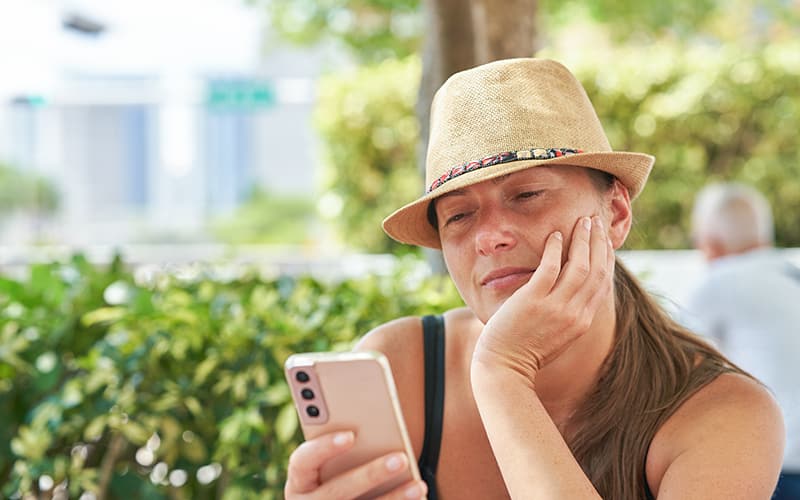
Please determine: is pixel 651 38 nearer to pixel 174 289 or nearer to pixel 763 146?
pixel 763 146

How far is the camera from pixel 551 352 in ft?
5.75

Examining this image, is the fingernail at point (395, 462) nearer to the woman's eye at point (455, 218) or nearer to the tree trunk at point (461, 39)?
the woman's eye at point (455, 218)

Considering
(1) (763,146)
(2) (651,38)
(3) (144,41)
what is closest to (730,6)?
(2) (651,38)

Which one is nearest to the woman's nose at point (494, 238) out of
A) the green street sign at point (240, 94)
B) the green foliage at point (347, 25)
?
the green foliage at point (347, 25)

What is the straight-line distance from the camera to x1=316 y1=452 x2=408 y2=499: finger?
1.64 meters

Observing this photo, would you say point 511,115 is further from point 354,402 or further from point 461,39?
point 461,39

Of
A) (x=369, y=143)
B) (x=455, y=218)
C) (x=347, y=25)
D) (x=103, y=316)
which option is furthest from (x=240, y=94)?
(x=455, y=218)

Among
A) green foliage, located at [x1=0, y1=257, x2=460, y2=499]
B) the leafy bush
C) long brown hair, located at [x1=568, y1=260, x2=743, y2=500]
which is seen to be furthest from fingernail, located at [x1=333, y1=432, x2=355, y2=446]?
the leafy bush

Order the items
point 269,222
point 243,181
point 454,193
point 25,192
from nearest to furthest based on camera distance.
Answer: point 454,193 → point 269,222 → point 25,192 → point 243,181

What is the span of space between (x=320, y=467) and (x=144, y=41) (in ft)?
64.6

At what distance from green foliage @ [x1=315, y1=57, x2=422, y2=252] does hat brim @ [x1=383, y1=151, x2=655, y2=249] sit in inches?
287

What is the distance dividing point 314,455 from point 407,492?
6.1 inches

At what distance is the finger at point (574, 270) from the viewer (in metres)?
1.73

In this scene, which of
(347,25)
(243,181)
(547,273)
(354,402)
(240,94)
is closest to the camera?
(354,402)
